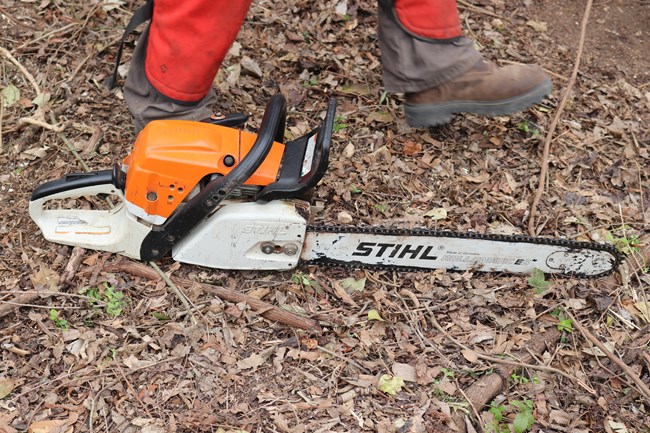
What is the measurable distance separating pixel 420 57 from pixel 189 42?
977mm

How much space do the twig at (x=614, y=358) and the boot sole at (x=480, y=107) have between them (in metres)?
0.91

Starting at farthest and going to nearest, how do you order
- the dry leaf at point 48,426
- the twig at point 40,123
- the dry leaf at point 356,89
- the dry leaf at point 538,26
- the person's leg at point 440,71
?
the dry leaf at point 538,26 → the dry leaf at point 356,89 → the twig at point 40,123 → the person's leg at point 440,71 → the dry leaf at point 48,426

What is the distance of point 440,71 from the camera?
3072 millimetres

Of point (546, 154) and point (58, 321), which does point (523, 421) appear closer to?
point (546, 154)

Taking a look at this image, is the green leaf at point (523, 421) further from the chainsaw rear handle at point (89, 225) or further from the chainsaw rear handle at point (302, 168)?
the chainsaw rear handle at point (89, 225)

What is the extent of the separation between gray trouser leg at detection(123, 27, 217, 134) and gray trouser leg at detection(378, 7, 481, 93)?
30.7 inches

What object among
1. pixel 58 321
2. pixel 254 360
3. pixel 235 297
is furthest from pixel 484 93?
pixel 58 321

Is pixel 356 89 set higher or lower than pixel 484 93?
lower

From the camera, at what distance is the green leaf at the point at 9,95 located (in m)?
3.51

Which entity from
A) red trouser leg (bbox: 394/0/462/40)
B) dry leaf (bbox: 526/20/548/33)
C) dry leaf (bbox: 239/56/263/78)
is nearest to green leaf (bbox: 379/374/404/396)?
red trouser leg (bbox: 394/0/462/40)

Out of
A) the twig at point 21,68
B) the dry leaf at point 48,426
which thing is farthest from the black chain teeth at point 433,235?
the twig at point 21,68

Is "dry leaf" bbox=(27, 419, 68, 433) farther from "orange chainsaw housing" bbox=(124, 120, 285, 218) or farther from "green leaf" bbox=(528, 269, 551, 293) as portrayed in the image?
"green leaf" bbox=(528, 269, 551, 293)

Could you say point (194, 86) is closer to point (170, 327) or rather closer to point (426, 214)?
point (170, 327)

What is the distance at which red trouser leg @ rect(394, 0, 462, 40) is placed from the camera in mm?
2959
